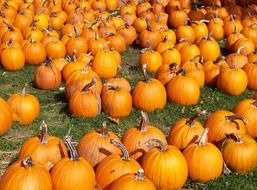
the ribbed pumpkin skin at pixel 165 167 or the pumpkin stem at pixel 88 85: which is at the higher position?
the pumpkin stem at pixel 88 85

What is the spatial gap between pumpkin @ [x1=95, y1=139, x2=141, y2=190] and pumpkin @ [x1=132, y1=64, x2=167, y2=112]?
229 cm

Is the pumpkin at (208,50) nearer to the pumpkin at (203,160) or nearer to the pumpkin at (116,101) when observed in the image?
the pumpkin at (116,101)

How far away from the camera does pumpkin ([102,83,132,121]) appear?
6957 mm

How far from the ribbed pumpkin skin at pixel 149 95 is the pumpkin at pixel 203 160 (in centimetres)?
183

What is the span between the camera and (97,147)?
5.32 m

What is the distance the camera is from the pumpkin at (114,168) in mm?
4820

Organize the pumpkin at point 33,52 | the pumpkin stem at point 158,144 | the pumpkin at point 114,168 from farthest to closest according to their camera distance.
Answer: the pumpkin at point 33,52, the pumpkin stem at point 158,144, the pumpkin at point 114,168

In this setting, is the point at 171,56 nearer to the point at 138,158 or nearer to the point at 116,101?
the point at 116,101

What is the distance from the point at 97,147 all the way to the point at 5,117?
181 cm

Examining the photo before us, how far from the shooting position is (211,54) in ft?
30.1

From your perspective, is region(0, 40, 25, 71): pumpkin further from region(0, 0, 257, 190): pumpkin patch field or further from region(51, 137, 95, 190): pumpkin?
A: region(51, 137, 95, 190): pumpkin

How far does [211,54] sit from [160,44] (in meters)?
1.04

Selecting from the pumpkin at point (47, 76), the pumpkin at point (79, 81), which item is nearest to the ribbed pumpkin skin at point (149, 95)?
the pumpkin at point (79, 81)

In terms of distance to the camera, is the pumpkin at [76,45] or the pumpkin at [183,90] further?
the pumpkin at [76,45]
